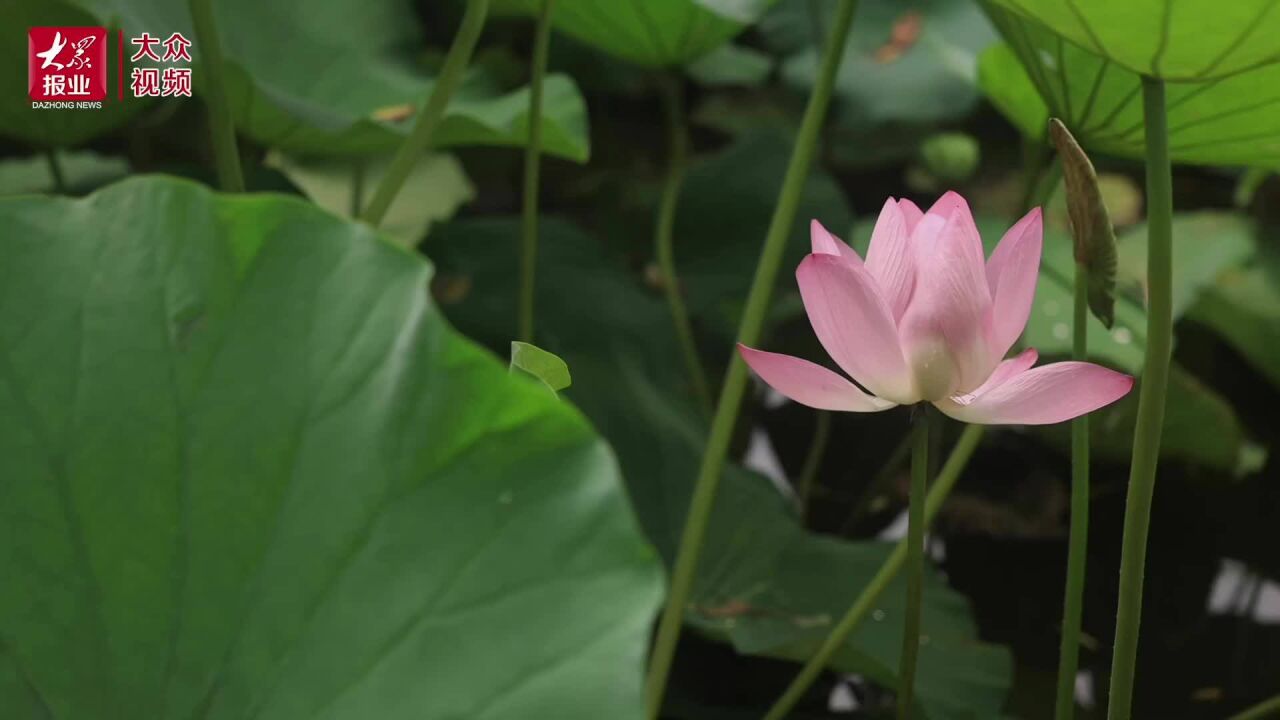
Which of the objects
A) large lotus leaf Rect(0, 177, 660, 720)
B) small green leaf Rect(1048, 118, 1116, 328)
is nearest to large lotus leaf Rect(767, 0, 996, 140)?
small green leaf Rect(1048, 118, 1116, 328)

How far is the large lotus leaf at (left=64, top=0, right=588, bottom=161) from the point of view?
953 millimetres

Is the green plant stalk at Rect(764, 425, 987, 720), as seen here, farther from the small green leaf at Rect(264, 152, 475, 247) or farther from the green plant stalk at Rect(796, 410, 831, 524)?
the small green leaf at Rect(264, 152, 475, 247)

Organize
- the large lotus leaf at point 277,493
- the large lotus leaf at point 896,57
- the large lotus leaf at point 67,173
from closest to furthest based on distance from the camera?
the large lotus leaf at point 277,493 < the large lotus leaf at point 67,173 < the large lotus leaf at point 896,57

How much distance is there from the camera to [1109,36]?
1.61 feet

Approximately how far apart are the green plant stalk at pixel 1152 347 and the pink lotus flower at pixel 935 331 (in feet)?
0.13

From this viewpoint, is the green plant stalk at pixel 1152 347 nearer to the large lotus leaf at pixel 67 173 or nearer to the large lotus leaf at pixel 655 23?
the large lotus leaf at pixel 655 23

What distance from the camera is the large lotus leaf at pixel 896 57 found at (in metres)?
1.60

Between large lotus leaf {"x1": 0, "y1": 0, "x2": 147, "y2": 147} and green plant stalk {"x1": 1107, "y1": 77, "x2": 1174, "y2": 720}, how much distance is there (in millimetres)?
798

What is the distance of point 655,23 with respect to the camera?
3.58 ft

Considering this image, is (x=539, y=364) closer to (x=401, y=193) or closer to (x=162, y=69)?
(x=162, y=69)

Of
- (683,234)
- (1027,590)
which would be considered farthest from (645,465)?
(683,234)

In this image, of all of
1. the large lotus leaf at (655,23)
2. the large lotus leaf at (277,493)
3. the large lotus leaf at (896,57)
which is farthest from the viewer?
the large lotus leaf at (896,57)

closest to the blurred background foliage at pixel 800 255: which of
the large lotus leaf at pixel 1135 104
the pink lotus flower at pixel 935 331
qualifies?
the large lotus leaf at pixel 1135 104

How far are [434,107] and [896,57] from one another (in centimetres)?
108
